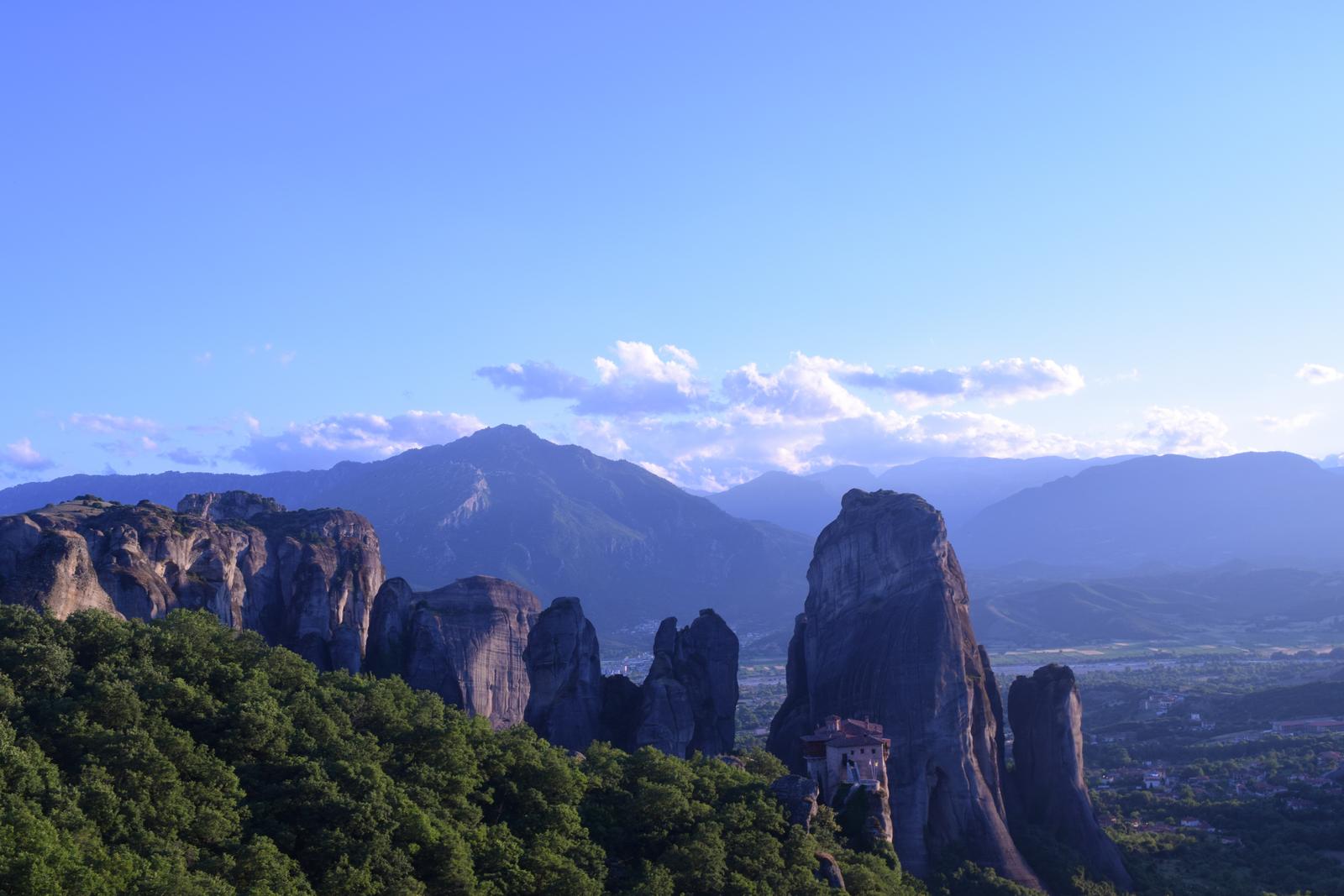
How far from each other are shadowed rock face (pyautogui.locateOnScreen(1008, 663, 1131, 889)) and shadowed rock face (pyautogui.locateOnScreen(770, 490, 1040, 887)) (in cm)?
279

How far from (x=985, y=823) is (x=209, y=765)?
40.5 metres

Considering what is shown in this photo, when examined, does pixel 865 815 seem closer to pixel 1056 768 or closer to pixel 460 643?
pixel 1056 768

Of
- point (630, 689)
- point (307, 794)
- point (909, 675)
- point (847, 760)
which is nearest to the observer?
point (307, 794)

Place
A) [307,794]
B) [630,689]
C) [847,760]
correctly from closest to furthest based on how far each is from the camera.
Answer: [307,794] < [847,760] < [630,689]

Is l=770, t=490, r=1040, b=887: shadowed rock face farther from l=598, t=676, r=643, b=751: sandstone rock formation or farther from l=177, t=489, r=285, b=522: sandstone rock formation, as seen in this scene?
l=177, t=489, r=285, b=522: sandstone rock formation

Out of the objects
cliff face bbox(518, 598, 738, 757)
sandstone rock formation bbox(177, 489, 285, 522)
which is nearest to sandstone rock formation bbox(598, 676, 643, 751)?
cliff face bbox(518, 598, 738, 757)

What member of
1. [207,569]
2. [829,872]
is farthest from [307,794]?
[207,569]

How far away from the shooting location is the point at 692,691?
8112cm

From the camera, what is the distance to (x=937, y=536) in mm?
75562

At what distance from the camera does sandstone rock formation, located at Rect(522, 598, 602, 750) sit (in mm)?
79312

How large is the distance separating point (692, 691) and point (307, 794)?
130ft

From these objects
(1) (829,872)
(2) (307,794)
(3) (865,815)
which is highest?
(2) (307,794)

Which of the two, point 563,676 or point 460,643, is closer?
point 563,676

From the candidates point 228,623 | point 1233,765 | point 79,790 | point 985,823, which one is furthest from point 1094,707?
point 79,790
